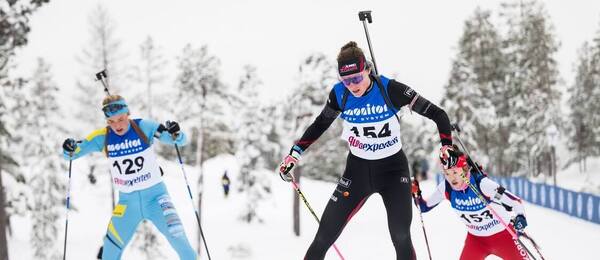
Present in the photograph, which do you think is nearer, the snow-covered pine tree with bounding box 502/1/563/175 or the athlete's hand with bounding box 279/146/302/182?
the athlete's hand with bounding box 279/146/302/182

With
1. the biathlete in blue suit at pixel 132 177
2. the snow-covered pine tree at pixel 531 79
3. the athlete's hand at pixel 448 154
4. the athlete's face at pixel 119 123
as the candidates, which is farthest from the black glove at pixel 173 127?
the snow-covered pine tree at pixel 531 79

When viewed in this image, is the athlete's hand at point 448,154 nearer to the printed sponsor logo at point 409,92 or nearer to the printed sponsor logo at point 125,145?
the printed sponsor logo at point 409,92

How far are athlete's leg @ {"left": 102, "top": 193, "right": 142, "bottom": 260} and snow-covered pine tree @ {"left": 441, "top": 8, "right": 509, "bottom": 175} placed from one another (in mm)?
31382

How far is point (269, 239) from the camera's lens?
29.5m

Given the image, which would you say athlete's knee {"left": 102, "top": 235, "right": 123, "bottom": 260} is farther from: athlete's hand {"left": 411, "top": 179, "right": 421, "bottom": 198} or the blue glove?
the blue glove

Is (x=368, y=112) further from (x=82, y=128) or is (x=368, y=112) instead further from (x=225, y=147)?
(x=82, y=128)

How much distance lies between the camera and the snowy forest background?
26.6 meters

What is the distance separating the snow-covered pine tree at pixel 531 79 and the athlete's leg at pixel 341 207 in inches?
1506

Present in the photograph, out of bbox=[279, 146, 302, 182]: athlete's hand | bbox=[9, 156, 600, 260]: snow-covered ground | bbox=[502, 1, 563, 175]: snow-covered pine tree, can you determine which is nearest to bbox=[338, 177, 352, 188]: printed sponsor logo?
bbox=[279, 146, 302, 182]: athlete's hand

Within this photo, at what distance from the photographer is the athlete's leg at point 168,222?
629 centimetres

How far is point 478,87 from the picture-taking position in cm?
3803

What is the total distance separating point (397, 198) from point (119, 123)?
3.38 meters

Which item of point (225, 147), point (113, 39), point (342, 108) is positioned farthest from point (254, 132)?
point (342, 108)

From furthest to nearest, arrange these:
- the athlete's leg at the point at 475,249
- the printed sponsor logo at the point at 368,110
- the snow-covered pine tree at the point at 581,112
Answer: the snow-covered pine tree at the point at 581,112, the athlete's leg at the point at 475,249, the printed sponsor logo at the point at 368,110
